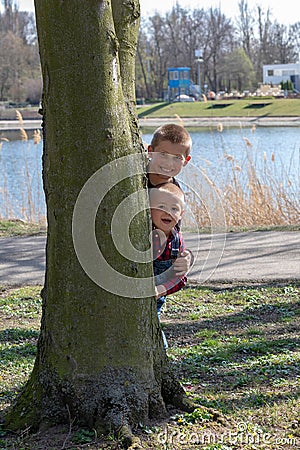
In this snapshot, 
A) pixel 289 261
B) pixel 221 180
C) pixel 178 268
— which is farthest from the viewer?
pixel 221 180

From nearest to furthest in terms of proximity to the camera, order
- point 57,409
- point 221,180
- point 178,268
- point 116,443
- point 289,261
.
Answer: point 116,443, point 57,409, point 178,268, point 289,261, point 221,180

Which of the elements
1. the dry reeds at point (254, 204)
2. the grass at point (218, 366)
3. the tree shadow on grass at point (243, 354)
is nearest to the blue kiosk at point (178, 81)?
the dry reeds at point (254, 204)

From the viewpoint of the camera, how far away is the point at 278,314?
5.54 m

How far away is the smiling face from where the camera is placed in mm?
3660

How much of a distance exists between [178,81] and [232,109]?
18.4 metres

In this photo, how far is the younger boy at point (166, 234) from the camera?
3.58 m

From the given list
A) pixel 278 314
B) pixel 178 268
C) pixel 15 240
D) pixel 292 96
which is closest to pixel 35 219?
pixel 15 240

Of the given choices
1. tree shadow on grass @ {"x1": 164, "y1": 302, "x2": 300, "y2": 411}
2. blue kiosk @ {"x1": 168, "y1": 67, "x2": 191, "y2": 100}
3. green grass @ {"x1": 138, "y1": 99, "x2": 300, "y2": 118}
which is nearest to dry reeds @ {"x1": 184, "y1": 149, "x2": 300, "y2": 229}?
tree shadow on grass @ {"x1": 164, "y1": 302, "x2": 300, "y2": 411}

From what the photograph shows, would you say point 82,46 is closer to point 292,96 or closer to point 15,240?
point 15,240

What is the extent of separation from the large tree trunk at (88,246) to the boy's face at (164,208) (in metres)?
0.38

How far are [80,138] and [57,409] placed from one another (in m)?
1.18

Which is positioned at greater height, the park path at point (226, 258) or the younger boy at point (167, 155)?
the younger boy at point (167, 155)

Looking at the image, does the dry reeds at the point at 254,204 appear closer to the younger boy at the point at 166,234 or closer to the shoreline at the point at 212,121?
the younger boy at the point at 166,234

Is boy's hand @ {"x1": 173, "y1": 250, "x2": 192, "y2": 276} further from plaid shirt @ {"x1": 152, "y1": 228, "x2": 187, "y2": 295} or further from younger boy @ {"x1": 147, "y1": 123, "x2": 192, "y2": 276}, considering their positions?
younger boy @ {"x1": 147, "y1": 123, "x2": 192, "y2": 276}
